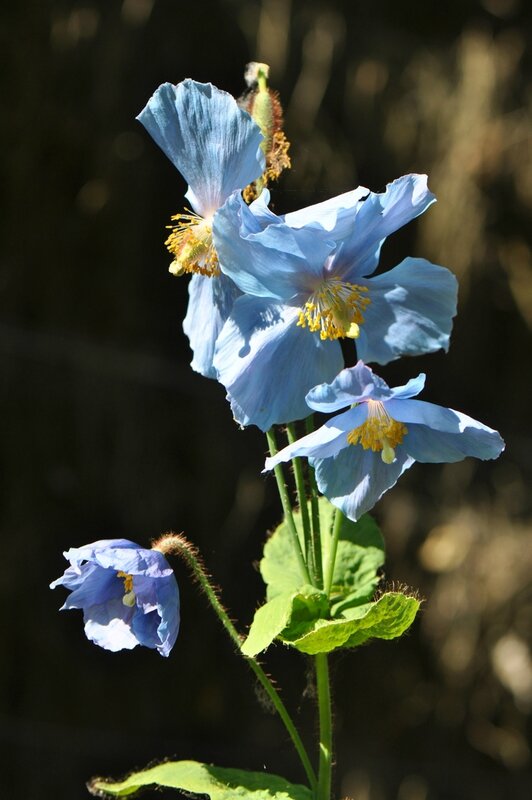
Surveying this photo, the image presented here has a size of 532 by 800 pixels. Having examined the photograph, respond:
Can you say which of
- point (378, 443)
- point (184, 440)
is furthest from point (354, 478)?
point (184, 440)

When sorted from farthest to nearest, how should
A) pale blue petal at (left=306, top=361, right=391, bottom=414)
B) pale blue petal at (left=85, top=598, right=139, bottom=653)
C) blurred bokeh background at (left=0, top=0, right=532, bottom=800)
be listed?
blurred bokeh background at (left=0, top=0, right=532, bottom=800)
pale blue petal at (left=85, top=598, right=139, bottom=653)
pale blue petal at (left=306, top=361, right=391, bottom=414)

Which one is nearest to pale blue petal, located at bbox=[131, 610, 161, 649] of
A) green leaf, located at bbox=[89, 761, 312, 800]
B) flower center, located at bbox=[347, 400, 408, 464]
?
green leaf, located at bbox=[89, 761, 312, 800]

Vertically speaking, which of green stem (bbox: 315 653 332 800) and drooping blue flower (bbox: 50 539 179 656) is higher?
drooping blue flower (bbox: 50 539 179 656)


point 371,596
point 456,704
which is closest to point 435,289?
point 371,596

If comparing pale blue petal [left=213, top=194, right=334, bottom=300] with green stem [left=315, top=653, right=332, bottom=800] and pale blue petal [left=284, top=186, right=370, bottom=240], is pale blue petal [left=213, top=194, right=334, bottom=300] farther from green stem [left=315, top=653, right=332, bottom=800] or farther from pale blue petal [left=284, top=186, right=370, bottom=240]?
green stem [left=315, top=653, right=332, bottom=800]

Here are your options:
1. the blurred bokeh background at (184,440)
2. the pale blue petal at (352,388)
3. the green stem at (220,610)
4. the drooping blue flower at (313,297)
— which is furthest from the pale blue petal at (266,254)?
the blurred bokeh background at (184,440)

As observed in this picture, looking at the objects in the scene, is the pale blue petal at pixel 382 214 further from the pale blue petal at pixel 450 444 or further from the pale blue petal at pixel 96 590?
the pale blue petal at pixel 96 590

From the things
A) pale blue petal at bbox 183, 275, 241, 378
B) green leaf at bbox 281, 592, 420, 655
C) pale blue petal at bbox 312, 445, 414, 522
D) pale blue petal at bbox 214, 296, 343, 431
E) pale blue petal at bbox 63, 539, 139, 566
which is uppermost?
pale blue petal at bbox 183, 275, 241, 378

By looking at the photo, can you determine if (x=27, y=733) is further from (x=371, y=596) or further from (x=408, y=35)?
(x=408, y=35)
